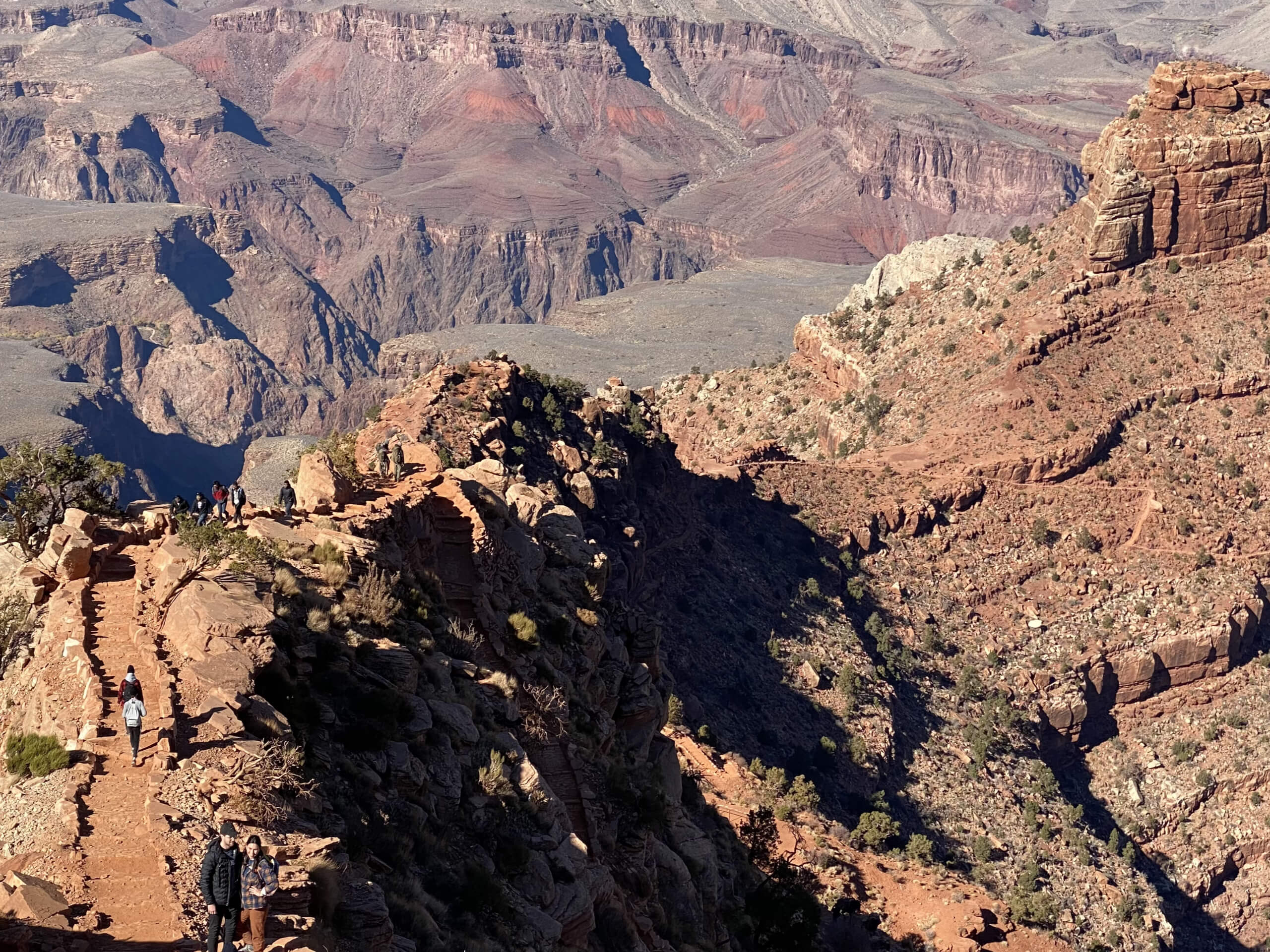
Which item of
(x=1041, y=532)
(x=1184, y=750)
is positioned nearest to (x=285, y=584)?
(x=1184, y=750)

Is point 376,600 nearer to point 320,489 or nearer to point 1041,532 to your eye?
point 320,489

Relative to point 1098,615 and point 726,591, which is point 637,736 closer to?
point 726,591

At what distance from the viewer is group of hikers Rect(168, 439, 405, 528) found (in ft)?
102

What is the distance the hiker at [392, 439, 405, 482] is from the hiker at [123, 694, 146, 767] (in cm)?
1583

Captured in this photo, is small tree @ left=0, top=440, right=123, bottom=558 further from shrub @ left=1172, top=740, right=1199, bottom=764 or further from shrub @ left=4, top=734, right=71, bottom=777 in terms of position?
shrub @ left=1172, top=740, right=1199, bottom=764

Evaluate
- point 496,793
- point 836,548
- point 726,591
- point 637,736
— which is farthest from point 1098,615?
point 496,793

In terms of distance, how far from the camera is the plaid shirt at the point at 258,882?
57.6ft

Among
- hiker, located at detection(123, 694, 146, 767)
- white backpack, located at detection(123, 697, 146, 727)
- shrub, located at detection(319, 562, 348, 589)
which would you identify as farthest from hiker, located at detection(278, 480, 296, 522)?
white backpack, located at detection(123, 697, 146, 727)

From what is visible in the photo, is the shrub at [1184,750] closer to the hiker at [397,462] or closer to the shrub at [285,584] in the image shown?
the hiker at [397,462]

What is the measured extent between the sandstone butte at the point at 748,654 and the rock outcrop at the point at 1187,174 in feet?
2.80

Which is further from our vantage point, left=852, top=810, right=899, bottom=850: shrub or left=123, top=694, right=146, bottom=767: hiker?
left=852, top=810, right=899, bottom=850: shrub

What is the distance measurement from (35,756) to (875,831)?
3518cm

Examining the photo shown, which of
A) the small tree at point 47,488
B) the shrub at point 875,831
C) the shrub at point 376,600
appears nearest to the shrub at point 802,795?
the shrub at point 875,831

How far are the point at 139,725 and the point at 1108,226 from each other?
7013 cm
